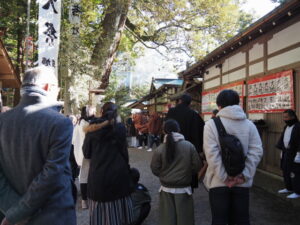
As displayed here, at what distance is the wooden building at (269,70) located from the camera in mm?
6402

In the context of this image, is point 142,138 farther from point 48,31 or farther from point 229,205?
point 229,205

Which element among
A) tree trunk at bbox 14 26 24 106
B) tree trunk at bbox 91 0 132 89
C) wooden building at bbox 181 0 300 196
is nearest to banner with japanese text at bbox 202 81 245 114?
wooden building at bbox 181 0 300 196

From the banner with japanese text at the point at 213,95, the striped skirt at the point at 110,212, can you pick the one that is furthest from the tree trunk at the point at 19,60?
the striped skirt at the point at 110,212

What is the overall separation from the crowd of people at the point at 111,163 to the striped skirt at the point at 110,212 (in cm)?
1

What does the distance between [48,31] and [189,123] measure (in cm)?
541

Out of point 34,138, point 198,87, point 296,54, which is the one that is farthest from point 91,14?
point 34,138

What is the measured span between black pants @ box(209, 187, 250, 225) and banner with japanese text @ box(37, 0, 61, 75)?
625 centimetres

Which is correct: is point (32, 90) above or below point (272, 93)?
below

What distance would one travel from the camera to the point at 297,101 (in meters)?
6.35

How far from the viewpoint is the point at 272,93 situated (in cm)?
723

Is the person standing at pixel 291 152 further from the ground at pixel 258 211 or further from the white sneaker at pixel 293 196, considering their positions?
the ground at pixel 258 211

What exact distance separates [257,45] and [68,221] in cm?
762

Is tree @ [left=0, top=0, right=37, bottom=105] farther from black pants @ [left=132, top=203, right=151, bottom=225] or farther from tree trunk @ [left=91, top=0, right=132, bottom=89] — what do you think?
black pants @ [left=132, top=203, right=151, bottom=225]

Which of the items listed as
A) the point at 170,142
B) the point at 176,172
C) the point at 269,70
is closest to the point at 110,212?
the point at 176,172
